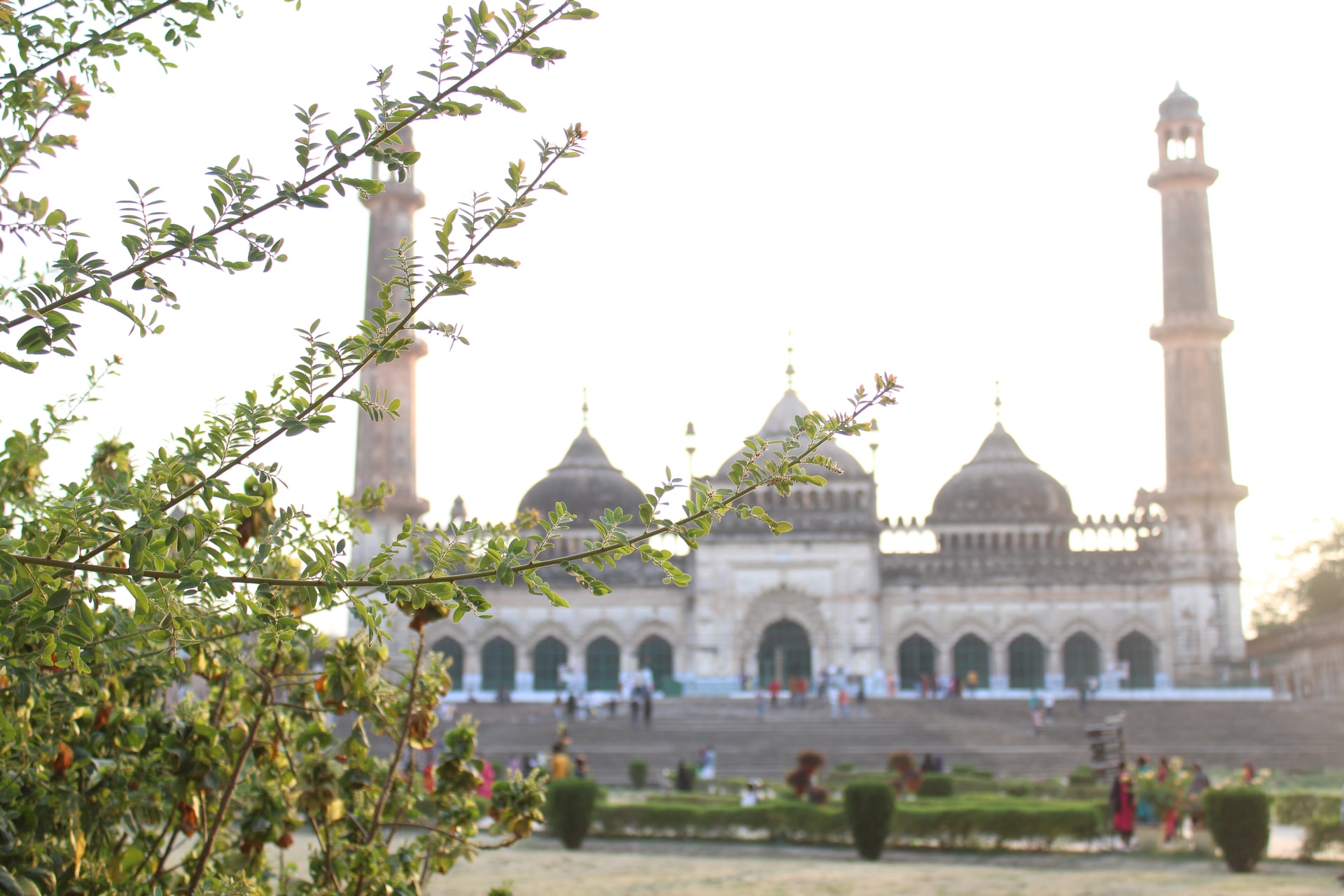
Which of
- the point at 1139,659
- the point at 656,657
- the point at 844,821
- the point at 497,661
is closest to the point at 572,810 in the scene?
the point at 844,821

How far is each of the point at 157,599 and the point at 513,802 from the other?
2.59 meters

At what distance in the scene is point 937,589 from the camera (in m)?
40.4

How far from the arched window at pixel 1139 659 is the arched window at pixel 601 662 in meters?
13.4

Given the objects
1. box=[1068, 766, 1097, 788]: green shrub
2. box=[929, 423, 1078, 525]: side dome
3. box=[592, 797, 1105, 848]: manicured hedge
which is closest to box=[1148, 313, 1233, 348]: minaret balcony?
box=[929, 423, 1078, 525]: side dome

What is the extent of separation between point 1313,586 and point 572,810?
43.0 m

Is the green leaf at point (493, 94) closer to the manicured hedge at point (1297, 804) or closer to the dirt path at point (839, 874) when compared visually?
the dirt path at point (839, 874)

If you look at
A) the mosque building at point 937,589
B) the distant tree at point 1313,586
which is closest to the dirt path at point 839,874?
the mosque building at point 937,589

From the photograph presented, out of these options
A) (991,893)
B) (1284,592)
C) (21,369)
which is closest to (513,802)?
(21,369)

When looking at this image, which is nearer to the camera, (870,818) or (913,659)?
(870,818)

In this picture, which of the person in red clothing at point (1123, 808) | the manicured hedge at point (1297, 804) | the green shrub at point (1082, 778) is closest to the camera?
the person in red clothing at point (1123, 808)

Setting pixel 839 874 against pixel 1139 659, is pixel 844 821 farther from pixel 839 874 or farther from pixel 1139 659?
pixel 1139 659

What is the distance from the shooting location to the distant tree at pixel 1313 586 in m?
51.4

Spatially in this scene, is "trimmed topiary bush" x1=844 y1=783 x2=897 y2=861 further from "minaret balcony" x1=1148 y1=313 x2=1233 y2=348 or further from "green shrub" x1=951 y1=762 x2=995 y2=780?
"minaret balcony" x1=1148 y1=313 x2=1233 y2=348

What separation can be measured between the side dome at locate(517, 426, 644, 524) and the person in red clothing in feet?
94.6
